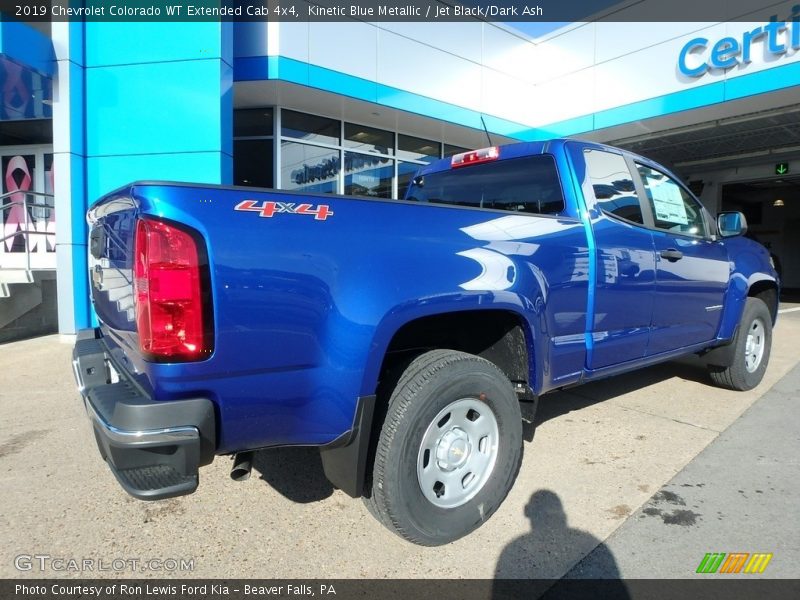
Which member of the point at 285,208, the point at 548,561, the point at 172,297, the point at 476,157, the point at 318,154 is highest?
the point at 318,154

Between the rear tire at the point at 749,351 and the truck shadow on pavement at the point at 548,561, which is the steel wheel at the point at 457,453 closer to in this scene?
the truck shadow on pavement at the point at 548,561

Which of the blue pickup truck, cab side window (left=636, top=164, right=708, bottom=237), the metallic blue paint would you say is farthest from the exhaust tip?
cab side window (left=636, top=164, right=708, bottom=237)

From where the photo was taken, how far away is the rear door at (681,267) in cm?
365

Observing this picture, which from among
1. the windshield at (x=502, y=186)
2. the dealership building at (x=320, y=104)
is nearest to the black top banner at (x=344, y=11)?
the dealership building at (x=320, y=104)

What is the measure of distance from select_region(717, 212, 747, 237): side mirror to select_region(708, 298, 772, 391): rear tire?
2.94 feet

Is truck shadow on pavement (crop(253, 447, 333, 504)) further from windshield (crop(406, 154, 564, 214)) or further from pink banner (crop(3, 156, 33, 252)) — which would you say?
pink banner (crop(3, 156, 33, 252))

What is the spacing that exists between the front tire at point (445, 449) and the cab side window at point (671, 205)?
6.78ft

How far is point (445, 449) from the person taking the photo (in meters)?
2.47

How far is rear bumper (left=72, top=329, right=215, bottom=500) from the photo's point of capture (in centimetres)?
174

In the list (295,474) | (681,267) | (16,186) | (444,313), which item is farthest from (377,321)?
(16,186)

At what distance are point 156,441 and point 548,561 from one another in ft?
5.92

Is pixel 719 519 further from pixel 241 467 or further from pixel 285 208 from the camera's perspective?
pixel 285 208

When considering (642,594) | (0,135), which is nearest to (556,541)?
(642,594)

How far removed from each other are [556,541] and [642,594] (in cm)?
45
